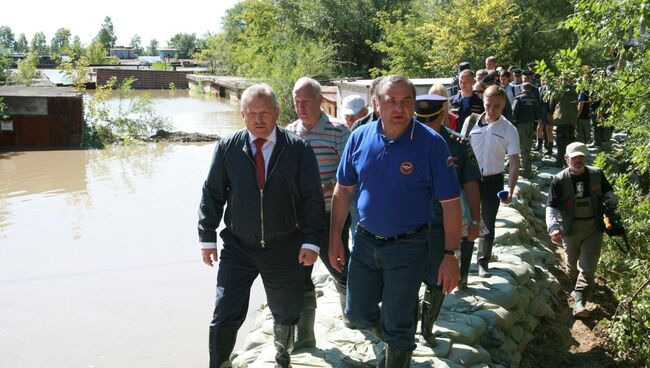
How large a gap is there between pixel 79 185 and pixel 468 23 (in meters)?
9.61

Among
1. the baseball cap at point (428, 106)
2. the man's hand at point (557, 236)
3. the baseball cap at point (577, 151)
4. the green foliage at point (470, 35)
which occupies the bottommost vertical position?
the man's hand at point (557, 236)

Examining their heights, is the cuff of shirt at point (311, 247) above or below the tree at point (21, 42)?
below

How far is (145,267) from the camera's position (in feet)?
27.3

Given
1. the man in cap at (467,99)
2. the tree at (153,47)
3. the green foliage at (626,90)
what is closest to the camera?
the green foliage at (626,90)

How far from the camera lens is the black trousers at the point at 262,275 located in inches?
151

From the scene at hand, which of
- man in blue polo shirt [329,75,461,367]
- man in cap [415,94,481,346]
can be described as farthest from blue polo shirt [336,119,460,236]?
man in cap [415,94,481,346]

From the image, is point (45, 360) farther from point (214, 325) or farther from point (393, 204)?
point (393, 204)

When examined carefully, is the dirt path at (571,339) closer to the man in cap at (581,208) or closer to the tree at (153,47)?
the man in cap at (581,208)

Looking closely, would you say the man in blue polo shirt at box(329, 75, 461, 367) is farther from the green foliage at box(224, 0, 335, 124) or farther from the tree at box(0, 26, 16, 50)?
the tree at box(0, 26, 16, 50)

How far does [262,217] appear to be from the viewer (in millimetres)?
3777

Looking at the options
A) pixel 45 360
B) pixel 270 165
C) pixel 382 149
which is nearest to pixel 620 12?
pixel 382 149

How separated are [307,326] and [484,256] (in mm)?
1977

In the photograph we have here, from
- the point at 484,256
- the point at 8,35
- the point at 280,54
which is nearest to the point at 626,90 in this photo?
the point at 484,256

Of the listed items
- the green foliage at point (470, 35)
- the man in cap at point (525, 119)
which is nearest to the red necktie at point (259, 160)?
the man in cap at point (525, 119)
